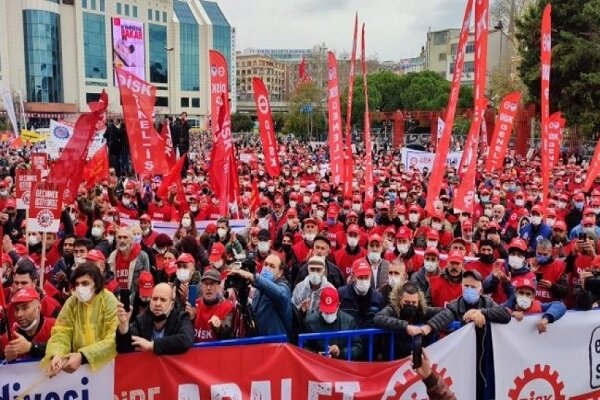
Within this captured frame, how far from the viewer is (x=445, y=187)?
563 inches

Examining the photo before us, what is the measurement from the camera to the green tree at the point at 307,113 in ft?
179

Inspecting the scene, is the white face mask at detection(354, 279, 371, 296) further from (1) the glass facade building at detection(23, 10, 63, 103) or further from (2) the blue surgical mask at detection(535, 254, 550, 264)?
(1) the glass facade building at detection(23, 10, 63, 103)

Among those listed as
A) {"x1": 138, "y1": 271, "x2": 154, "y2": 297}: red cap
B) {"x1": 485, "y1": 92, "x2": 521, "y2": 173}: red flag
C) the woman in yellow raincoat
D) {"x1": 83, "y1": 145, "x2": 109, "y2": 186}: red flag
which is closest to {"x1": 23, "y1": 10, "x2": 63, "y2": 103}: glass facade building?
{"x1": 83, "y1": 145, "x2": 109, "y2": 186}: red flag

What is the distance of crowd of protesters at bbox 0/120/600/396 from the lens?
14.2ft

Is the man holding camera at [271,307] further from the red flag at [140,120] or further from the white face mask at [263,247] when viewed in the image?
the red flag at [140,120]

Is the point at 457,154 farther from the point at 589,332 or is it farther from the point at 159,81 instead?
the point at 159,81

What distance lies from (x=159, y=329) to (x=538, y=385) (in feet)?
10.00

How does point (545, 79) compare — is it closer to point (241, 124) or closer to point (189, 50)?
point (241, 124)

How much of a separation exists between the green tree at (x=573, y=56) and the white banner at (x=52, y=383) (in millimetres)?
25775

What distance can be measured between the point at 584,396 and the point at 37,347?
4299mm

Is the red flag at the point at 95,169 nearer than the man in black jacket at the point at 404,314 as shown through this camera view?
No

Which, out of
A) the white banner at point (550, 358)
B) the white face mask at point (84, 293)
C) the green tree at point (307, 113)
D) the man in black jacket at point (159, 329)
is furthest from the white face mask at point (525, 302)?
the green tree at point (307, 113)

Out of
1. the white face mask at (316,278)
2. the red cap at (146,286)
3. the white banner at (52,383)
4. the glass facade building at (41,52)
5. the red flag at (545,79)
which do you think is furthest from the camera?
the glass facade building at (41,52)

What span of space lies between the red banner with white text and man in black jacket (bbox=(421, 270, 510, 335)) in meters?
0.14
